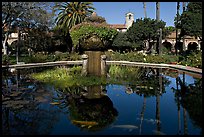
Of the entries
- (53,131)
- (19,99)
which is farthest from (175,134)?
(19,99)

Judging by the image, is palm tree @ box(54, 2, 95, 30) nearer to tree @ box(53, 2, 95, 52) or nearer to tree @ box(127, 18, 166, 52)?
tree @ box(53, 2, 95, 52)

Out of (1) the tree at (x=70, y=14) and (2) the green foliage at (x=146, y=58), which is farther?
(1) the tree at (x=70, y=14)

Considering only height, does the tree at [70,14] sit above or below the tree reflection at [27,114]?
above

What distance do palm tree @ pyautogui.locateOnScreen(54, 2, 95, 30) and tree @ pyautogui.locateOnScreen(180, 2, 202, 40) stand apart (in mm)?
15706

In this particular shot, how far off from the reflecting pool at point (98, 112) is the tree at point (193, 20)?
37.1ft

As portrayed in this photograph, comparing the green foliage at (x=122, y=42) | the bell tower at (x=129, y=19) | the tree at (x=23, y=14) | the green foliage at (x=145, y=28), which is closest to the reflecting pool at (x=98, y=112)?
the tree at (x=23, y=14)

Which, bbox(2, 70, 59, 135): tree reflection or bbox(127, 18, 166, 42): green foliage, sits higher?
bbox(127, 18, 166, 42): green foliage

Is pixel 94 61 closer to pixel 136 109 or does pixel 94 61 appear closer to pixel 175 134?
pixel 136 109

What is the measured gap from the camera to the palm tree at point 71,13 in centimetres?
3122

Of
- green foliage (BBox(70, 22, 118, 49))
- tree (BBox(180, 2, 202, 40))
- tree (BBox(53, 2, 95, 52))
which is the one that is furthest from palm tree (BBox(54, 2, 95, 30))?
green foliage (BBox(70, 22, 118, 49))

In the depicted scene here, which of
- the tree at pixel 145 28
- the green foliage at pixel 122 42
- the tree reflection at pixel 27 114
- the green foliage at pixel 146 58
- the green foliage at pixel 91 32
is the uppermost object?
the tree at pixel 145 28

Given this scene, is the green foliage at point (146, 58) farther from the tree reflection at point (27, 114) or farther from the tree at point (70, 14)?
the tree reflection at point (27, 114)

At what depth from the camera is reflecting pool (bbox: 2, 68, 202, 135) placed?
4.30 meters

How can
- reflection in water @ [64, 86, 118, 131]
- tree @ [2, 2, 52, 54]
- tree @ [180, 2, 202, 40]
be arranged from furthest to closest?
tree @ [2, 2, 52, 54]
tree @ [180, 2, 202, 40]
reflection in water @ [64, 86, 118, 131]
